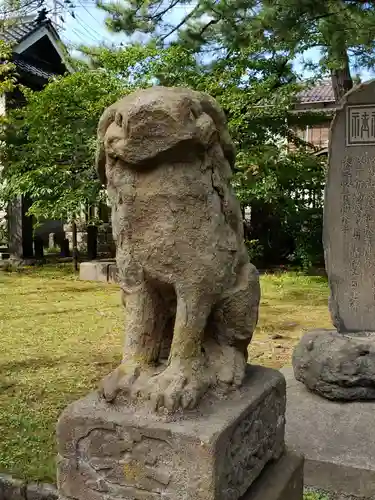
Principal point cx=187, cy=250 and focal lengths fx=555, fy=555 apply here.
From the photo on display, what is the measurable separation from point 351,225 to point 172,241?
236cm

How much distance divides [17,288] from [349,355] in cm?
676

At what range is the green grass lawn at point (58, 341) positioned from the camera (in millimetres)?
3348

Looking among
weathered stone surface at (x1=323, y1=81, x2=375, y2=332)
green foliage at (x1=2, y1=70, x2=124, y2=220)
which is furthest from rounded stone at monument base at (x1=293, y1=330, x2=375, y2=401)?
green foliage at (x1=2, y1=70, x2=124, y2=220)

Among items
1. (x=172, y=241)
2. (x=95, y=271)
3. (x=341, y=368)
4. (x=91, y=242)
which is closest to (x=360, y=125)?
(x=341, y=368)

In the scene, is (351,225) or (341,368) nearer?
(341,368)

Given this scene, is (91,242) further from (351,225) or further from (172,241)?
(172,241)

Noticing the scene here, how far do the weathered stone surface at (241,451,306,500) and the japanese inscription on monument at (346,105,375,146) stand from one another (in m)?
2.27

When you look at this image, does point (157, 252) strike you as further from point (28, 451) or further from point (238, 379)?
point (28, 451)

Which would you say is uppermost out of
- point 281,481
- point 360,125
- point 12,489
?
point 360,125

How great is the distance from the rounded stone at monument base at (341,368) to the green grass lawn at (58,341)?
4.94 ft

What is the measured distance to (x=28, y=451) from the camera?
310cm

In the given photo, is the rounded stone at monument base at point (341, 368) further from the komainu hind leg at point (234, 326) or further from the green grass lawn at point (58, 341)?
the green grass lawn at point (58, 341)

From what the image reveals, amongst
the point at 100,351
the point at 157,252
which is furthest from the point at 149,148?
the point at 100,351

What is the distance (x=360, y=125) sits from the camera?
3.71m
